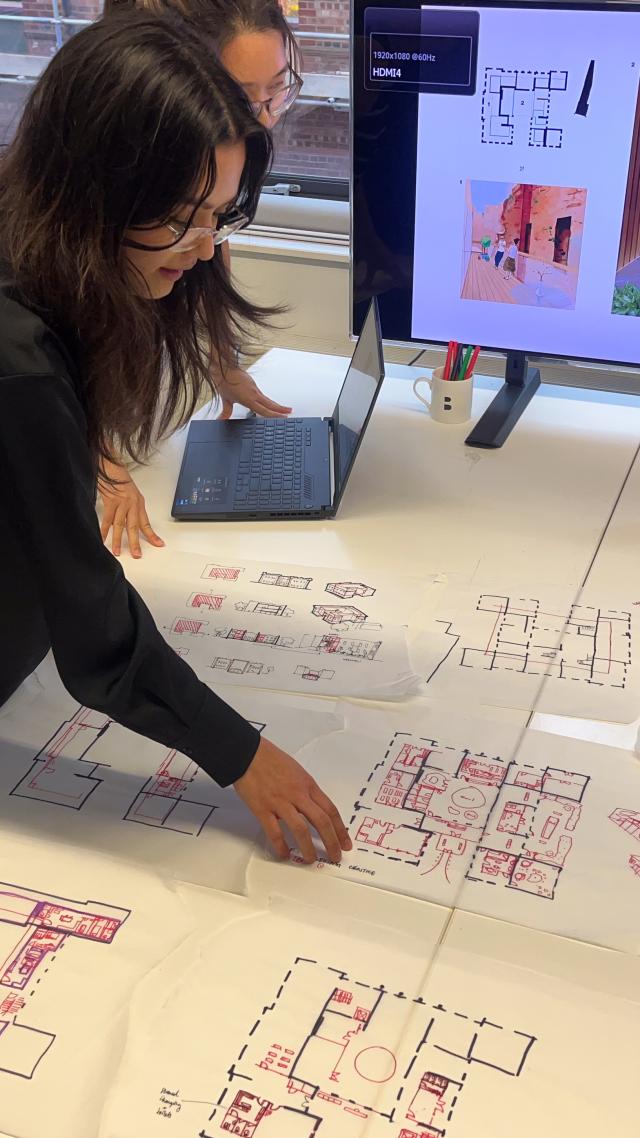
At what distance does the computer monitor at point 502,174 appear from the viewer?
54.4 inches

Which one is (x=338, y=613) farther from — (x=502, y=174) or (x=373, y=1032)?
(x=502, y=174)

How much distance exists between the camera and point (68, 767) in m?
1.00

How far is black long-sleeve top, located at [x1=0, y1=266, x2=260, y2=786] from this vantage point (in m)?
0.82

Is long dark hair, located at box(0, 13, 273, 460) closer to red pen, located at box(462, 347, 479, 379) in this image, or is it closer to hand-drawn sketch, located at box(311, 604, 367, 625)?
hand-drawn sketch, located at box(311, 604, 367, 625)

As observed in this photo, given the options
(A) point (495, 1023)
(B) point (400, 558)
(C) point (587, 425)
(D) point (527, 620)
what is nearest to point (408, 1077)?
(A) point (495, 1023)

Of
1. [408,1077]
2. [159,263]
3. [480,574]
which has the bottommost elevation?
[408,1077]

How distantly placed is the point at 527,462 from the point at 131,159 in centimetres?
88

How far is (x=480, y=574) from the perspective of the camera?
4.22ft

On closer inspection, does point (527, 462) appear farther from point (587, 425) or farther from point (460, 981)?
point (460, 981)

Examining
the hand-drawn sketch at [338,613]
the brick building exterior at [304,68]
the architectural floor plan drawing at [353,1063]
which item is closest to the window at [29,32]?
the brick building exterior at [304,68]

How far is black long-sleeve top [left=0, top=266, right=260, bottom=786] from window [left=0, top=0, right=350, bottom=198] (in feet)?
4.11

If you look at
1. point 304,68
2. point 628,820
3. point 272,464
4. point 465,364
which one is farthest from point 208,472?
point 304,68

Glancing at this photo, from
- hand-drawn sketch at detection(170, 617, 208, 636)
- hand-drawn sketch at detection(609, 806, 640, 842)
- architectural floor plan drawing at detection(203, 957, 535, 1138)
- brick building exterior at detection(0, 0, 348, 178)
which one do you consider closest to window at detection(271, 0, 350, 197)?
brick building exterior at detection(0, 0, 348, 178)

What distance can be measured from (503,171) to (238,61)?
0.38 metres
